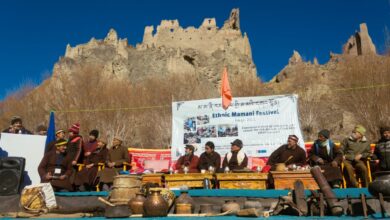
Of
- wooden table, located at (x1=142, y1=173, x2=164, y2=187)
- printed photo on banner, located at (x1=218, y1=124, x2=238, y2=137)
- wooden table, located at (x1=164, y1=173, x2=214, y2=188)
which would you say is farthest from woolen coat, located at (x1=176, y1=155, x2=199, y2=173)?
printed photo on banner, located at (x1=218, y1=124, x2=238, y2=137)

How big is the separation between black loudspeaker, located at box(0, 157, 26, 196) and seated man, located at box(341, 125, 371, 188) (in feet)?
20.9

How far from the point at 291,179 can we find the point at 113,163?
387cm

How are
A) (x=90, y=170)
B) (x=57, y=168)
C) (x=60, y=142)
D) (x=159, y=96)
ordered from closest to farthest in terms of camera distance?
(x=57, y=168) → (x=60, y=142) → (x=90, y=170) → (x=159, y=96)

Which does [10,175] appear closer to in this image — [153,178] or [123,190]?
[123,190]

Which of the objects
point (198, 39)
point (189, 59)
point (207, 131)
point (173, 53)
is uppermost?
point (198, 39)

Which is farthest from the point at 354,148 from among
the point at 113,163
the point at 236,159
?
the point at 113,163

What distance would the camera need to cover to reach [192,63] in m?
57.5

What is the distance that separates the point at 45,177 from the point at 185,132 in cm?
374

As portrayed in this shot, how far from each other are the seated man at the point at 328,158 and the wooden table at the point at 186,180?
7.10 ft

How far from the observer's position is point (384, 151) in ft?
22.6

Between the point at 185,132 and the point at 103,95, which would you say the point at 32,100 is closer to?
the point at 103,95

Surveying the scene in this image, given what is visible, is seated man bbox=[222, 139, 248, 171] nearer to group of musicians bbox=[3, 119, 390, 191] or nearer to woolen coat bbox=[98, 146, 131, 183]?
group of musicians bbox=[3, 119, 390, 191]

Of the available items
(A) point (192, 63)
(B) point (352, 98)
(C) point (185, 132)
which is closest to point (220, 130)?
(C) point (185, 132)

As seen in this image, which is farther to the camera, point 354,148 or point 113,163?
point 113,163
